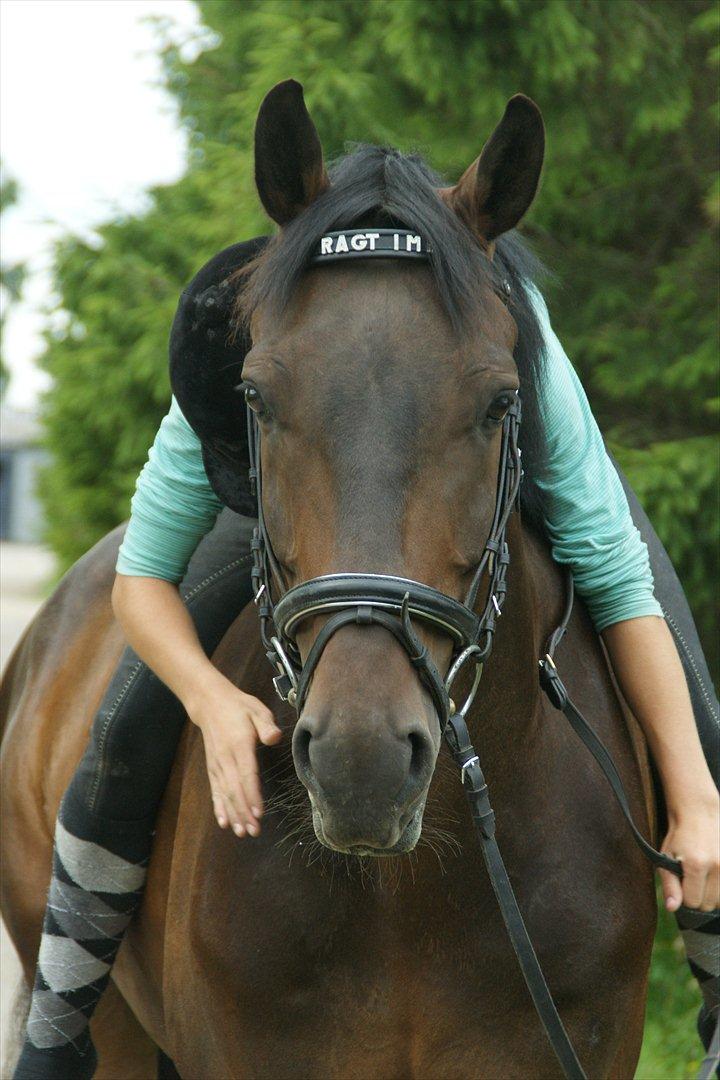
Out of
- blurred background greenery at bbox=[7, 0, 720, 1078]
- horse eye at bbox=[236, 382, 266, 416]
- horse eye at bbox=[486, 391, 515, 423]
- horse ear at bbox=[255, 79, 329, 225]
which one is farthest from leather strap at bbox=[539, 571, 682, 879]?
blurred background greenery at bbox=[7, 0, 720, 1078]

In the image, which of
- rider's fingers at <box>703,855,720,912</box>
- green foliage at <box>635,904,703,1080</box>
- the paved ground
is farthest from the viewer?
the paved ground

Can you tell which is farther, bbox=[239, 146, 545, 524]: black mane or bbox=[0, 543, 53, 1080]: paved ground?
bbox=[0, 543, 53, 1080]: paved ground

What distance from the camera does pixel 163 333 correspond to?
6.02 metres

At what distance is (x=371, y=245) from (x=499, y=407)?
34cm

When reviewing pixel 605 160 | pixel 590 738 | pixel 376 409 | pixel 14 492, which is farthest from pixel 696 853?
pixel 14 492

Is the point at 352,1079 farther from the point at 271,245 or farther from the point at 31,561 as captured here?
the point at 31,561

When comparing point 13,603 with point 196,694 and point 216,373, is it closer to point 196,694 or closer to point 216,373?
point 216,373

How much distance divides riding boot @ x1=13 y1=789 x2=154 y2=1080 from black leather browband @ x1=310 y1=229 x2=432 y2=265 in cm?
146

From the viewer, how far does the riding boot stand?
9.58ft

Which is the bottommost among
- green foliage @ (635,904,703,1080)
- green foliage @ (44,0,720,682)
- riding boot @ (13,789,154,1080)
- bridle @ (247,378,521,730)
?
green foliage @ (635,904,703,1080)

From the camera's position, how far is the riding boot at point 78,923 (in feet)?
9.58

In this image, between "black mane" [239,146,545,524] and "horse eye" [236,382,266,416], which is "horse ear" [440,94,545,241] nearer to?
"black mane" [239,146,545,524]

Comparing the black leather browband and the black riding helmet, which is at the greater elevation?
the black leather browband

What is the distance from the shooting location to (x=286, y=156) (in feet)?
7.04
